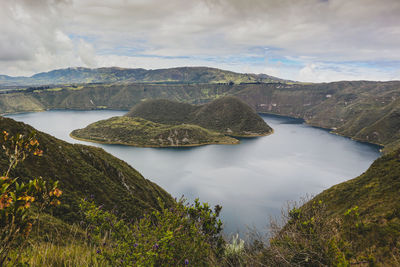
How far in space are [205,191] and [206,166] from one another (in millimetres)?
33384

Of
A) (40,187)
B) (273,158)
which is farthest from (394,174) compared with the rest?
(273,158)

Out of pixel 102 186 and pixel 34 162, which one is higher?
pixel 34 162

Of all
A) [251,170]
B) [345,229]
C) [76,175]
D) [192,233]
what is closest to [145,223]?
[192,233]

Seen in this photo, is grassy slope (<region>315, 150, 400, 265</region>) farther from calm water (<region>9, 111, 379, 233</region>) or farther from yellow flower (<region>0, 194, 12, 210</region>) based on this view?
calm water (<region>9, 111, 379, 233</region>)

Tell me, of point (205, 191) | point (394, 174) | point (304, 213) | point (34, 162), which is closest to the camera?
point (304, 213)

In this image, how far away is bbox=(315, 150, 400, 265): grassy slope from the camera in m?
18.9

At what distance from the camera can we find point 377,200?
3544cm

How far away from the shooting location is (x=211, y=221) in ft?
50.9

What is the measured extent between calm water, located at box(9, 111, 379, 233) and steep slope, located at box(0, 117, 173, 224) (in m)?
32.1

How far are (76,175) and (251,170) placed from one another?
91.0 m

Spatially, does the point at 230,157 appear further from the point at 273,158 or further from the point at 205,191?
the point at 205,191

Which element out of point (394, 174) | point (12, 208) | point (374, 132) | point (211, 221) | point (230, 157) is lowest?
point (230, 157)

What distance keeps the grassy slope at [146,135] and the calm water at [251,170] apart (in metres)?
11.4

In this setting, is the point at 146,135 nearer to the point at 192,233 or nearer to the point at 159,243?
the point at 192,233
